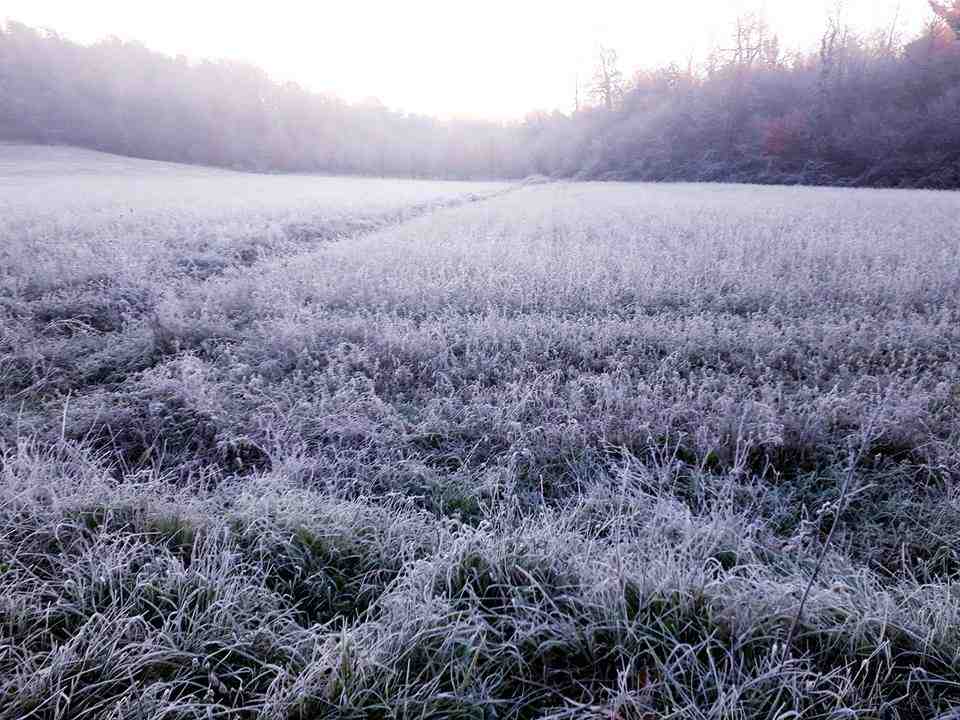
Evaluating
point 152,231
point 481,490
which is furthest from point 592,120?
point 481,490

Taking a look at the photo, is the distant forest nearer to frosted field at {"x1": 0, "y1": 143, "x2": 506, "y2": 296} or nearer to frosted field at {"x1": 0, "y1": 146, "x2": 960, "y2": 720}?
frosted field at {"x1": 0, "y1": 143, "x2": 506, "y2": 296}

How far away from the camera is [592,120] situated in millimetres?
57219

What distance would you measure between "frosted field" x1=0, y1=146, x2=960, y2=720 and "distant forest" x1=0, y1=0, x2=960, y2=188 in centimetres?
3953

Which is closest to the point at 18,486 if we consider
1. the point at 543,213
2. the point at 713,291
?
the point at 713,291

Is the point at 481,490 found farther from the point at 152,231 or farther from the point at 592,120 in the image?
the point at 592,120

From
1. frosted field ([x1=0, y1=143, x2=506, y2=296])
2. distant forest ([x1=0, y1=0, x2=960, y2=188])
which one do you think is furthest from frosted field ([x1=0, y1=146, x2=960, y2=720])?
distant forest ([x1=0, y1=0, x2=960, y2=188])

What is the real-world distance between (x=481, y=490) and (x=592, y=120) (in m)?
61.6

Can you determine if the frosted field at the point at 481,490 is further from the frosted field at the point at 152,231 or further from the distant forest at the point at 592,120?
the distant forest at the point at 592,120

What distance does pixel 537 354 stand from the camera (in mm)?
4984

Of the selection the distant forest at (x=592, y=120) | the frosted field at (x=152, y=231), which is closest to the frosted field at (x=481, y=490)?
the frosted field at (x=152, y=231)

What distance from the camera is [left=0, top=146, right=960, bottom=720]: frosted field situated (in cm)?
184

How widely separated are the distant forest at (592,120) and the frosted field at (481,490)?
1556 inches

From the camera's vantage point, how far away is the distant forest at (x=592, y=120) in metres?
38.5

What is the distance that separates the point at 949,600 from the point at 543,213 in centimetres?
1491
